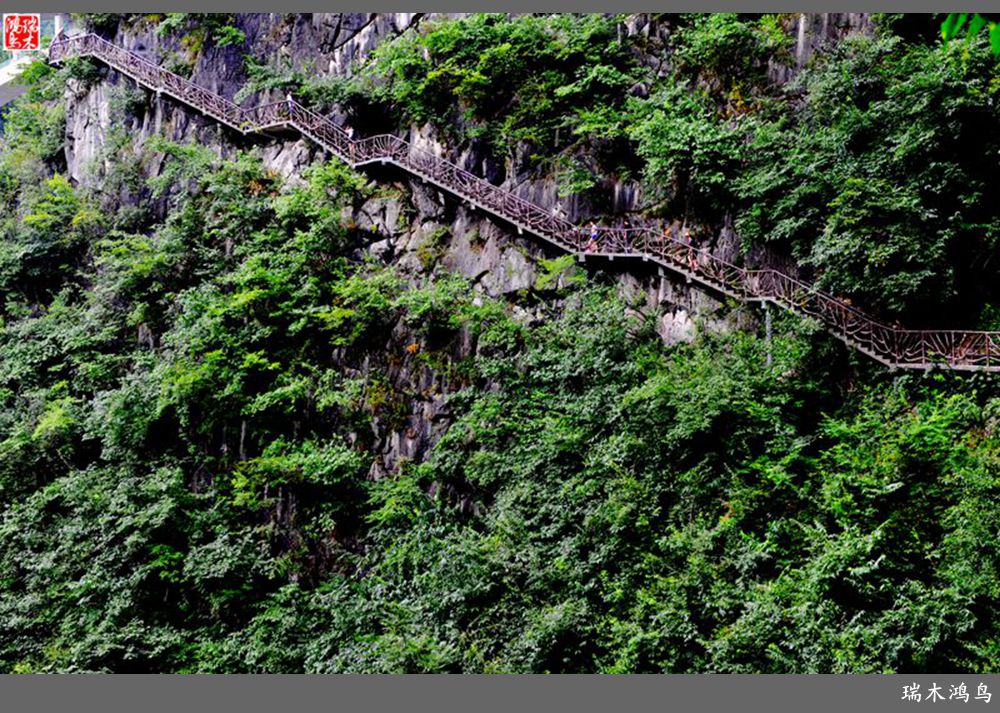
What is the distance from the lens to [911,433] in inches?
471

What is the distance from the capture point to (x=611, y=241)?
653 inches

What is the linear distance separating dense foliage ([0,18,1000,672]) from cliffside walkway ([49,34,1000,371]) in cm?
39

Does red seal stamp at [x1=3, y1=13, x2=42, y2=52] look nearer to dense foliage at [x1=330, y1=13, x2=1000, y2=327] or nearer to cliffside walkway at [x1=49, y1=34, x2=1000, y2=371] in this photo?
A: cliffside walkway at [x1=49, y1=34, x2=1000, y2=371]

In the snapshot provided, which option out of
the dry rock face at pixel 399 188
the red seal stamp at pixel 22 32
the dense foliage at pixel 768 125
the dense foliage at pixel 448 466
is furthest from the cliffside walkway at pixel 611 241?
the red seal stamp at pixel 22 32

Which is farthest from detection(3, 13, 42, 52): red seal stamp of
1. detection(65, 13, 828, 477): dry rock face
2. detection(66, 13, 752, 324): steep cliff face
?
detection(65, 13, 828, 477): dry rock face

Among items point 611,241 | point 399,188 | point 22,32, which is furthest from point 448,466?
point 22,32

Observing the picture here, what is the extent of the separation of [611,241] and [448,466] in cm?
493

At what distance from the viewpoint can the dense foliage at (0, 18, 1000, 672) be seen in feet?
37.6

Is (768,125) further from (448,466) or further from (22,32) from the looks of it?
(22,32)

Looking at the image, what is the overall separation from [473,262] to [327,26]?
796 centimetres

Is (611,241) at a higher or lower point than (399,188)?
lower

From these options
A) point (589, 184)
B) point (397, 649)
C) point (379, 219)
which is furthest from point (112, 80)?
point (397, 649)

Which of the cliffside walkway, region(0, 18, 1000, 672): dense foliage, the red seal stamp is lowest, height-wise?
region(0, 18, 1000, 672): dense foliage

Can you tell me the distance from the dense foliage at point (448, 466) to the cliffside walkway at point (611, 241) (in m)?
0.39
